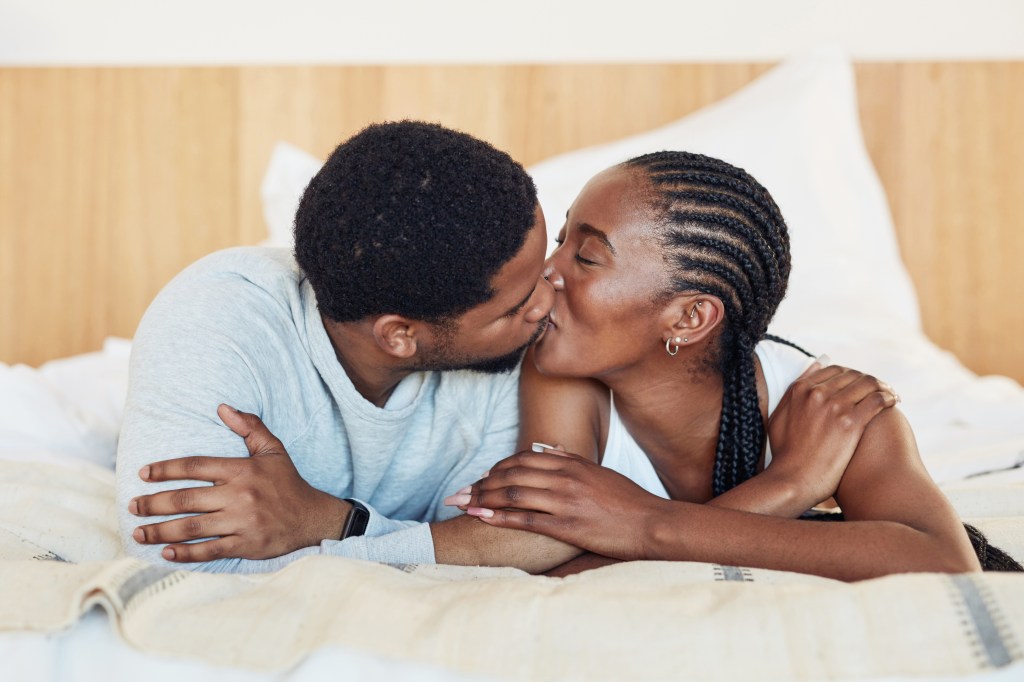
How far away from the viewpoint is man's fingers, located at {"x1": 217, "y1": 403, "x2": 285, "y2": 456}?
100 cm

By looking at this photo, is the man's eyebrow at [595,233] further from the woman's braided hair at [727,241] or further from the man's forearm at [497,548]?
the man's forearm at [497,548]

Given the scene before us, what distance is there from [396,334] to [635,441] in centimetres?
42

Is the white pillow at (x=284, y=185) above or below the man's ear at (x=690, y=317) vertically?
below

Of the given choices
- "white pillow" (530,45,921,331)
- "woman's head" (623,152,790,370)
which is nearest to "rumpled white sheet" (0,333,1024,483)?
"white pillow" (530,45,921,331)

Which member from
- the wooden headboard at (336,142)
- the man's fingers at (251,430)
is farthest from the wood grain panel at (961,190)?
the man's fingers at (251,430)

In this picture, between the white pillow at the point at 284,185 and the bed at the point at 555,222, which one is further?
the white pillow at the point at 284,185

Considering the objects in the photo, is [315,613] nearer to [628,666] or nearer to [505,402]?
[628,666]

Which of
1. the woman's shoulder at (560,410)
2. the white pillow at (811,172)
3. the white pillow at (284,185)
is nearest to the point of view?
the woman's shoulder at (560,410)

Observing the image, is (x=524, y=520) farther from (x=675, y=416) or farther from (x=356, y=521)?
(x=675, y=416)

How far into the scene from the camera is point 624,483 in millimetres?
1067

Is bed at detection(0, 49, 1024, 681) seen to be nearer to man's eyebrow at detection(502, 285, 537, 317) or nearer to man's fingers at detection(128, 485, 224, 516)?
man's fingers at detection(128, 485, 224, 516)

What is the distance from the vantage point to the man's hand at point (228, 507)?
0.94 metres

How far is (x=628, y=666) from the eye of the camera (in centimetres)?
66

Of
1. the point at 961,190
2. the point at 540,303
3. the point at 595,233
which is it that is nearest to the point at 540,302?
the point at 540,303
